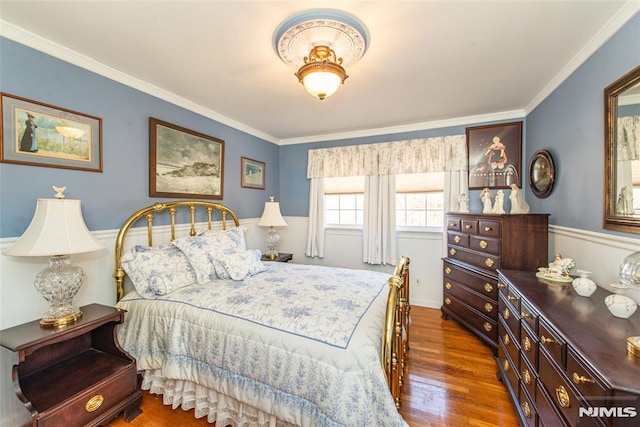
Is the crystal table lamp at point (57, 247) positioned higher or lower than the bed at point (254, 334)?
higher

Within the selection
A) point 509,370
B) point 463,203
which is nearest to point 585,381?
point 509,370

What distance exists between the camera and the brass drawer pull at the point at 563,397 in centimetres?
108

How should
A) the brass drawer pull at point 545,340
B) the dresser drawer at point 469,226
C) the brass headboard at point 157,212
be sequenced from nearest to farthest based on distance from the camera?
the brass drawer pull at point 545,340 → the brass headboard at point 157,212 → the dresser drawer at point 469,226

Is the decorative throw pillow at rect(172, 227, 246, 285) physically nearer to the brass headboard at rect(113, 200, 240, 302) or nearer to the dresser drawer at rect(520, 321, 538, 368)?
the brass headboard at rect(113, 200, 240, 302)

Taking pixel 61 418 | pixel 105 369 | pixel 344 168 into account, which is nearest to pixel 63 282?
pixel 105 369

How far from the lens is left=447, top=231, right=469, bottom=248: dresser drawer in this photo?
9.28 ft

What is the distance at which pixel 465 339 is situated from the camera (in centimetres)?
273

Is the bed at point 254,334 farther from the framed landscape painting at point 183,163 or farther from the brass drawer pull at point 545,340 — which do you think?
the brass drawer pull at point 545,340

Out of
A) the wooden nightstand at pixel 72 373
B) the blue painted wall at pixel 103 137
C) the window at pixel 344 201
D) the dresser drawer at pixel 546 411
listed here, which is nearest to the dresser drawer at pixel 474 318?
the dresser drawer at pixel 546 411

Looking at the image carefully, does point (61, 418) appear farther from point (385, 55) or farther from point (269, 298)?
point (385, 55)

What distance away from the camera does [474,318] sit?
2691 millimetres

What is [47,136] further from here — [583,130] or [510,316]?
[583,130]

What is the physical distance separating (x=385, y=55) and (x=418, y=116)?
5.08 feet

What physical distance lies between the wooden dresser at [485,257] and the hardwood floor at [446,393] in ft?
1.00
